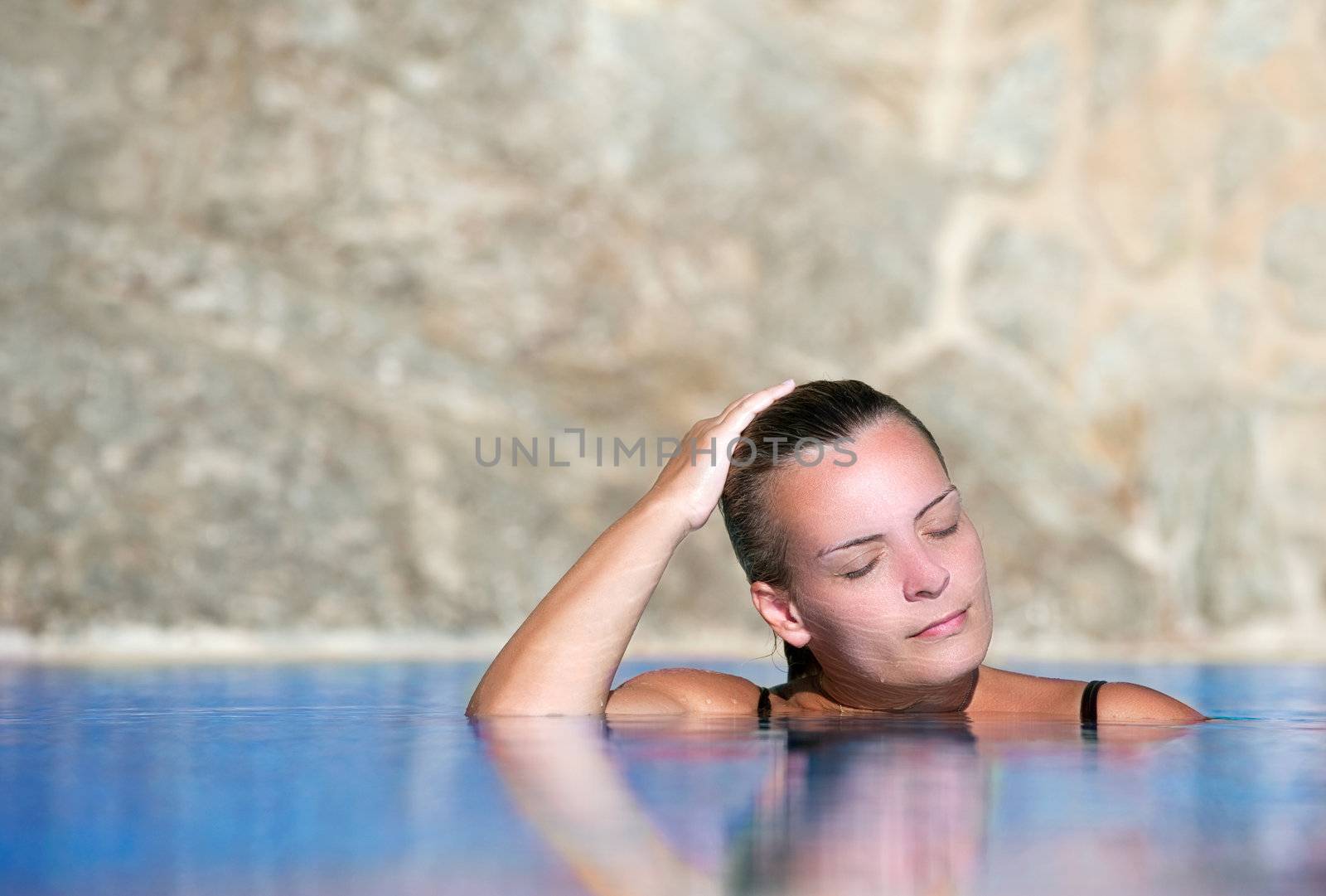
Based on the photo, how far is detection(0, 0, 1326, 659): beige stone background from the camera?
22.1 ft

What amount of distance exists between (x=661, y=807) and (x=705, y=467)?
0.87 m

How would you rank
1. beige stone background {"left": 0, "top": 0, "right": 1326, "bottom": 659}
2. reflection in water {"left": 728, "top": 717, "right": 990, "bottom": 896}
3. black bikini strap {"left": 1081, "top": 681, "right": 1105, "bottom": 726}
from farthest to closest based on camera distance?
beige stone background {"left": 0, "top": 0, "right": 1326, "bottom": 659} < black bikini strap {"left": 1081, "top": 681, "right": 1105, "bottom": 726} < reflection in water {"left": 728, "top": 717, "right": 990, "bottom": 896}

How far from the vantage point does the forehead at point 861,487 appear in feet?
6.04

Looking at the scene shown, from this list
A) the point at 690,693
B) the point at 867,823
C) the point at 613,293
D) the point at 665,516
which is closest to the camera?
the point at 867,823

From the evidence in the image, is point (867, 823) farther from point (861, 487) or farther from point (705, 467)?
point (705, 467)

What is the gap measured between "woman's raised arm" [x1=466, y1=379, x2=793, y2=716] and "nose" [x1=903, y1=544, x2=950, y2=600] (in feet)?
0.89

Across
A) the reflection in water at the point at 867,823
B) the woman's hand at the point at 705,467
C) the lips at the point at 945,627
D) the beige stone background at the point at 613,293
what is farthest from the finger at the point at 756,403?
the beige stone background at the point at 613,293

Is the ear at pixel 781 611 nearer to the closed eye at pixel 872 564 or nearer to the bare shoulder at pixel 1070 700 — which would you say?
the closed eye at pixel 872 564

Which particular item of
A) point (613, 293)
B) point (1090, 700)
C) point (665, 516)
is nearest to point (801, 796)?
point (665, 516)

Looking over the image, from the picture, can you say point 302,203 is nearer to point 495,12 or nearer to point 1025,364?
point 495,12

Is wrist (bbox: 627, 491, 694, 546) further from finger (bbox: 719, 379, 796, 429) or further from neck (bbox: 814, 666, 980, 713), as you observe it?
neck (bbox: 814, 666, 980, 713)

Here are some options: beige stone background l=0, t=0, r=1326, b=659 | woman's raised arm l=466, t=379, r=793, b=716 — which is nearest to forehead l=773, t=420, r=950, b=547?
woman's raised arm l=466, t=379, r=793, b=716

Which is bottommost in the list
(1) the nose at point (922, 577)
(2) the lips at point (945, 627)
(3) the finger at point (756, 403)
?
(2) the lips at point (945, 627)

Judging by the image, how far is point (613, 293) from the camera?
8.98 m
